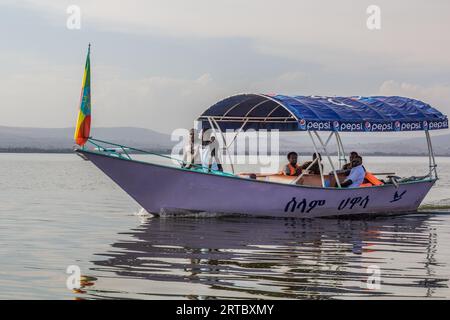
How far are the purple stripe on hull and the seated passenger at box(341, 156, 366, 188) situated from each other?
0.75 feet

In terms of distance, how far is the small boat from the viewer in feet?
69.4

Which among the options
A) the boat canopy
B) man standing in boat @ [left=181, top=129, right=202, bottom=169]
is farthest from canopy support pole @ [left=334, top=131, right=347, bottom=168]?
man standing in boat @ [left=181, top=129, right=202, bottom=169]

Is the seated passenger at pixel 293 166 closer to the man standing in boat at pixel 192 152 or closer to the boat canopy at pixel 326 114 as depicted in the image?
the boat canopy at pixel 326 114

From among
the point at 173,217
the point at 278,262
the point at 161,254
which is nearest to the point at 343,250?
the point at 278,262

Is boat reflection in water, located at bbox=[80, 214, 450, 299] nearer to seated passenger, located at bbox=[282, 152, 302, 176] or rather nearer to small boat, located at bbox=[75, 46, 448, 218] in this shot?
small boat, located at bbox=[75, 46, 448, 218]

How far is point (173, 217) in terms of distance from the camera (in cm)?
2208

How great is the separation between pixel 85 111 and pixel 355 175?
27.1ft

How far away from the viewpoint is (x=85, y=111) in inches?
747

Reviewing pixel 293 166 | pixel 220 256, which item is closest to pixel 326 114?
pixel 293 166

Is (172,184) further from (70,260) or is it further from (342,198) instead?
(70,260)

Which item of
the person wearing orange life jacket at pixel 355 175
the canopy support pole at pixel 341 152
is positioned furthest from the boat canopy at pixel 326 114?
the canopy support pole at pixel 341 152

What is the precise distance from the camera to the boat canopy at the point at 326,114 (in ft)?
76.6
